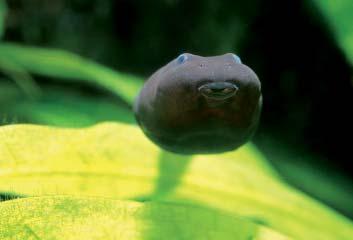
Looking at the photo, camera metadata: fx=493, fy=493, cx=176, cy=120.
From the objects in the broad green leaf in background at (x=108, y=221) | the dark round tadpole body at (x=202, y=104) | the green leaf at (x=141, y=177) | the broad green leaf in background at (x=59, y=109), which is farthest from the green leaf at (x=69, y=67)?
the broad green leaf in background at (x=108, y=221)

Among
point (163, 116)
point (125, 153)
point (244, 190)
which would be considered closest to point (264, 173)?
point (244, 190)

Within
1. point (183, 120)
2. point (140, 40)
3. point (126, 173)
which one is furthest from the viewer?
point (140, 40)

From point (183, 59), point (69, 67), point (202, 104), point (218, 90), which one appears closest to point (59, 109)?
point (69, 67)

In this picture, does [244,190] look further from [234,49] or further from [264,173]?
[234,49]

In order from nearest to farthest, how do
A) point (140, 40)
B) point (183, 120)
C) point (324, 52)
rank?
point (183, 120) → point (324, 52) → point (140, 40)

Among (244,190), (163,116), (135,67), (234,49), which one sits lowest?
(135,67)

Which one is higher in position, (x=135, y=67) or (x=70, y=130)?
(x=70, y=130)
